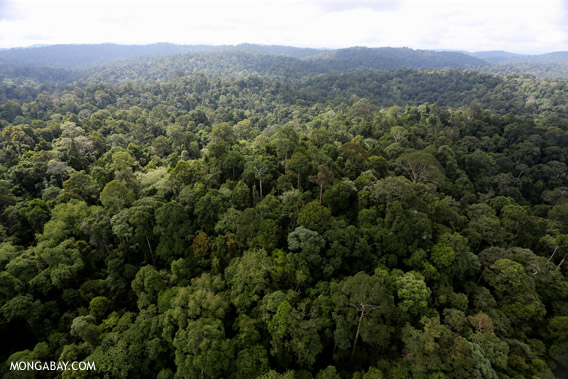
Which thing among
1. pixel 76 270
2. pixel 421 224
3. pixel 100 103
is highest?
pixel 100 103

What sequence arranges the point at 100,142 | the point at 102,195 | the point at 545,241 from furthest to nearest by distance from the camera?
the point at 100,142
the point at 545,241
the point at 102,195

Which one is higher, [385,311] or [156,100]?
[156,100]

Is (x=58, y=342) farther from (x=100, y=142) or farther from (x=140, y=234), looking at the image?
(x=100, y=142)

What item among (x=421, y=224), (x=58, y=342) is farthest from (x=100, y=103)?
(x=421, y=224)

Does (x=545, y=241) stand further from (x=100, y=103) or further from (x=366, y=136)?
(x=100, y=103)

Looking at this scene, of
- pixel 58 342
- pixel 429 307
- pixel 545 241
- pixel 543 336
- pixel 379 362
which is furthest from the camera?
pixel 545 241

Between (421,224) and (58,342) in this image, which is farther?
(421,224)

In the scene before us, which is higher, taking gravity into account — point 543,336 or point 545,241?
point 545,241

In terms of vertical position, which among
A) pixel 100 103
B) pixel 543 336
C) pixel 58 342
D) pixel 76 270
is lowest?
pixel 543 336

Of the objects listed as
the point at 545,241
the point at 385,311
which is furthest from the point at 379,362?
the point at 545,241
